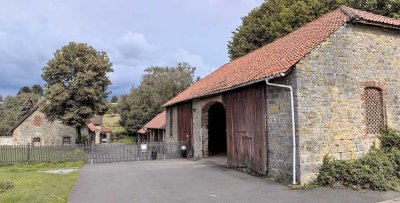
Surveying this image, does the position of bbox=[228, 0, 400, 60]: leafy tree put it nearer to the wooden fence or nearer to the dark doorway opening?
the dark doorway opening

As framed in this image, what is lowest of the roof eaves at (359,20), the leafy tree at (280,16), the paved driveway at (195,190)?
the paved driveway at (195,190)

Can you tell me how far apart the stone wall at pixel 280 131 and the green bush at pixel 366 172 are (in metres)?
1.14

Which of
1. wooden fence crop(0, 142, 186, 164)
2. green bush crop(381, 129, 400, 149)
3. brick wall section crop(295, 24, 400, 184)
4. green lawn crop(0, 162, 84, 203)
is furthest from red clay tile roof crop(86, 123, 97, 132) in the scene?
green bush crop(381, 129, 400, 149)

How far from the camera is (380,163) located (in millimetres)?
10117

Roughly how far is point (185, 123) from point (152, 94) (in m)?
30.0

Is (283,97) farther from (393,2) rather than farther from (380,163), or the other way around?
(393,2)


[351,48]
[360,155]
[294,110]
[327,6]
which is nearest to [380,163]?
[360,155]

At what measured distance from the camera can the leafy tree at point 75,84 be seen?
86.5 ft

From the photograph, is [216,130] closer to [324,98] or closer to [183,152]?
[183,152]

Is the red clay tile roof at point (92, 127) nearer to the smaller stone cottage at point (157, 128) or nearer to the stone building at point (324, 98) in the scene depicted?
the smaller stone cottage at point (157, 128)

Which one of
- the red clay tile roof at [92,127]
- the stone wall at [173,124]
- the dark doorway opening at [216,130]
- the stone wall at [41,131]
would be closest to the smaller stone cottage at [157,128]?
the stone wall at [173,124]

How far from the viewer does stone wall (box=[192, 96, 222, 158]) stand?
60.1 ft

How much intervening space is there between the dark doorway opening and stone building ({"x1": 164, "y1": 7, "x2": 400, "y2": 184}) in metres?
7.02

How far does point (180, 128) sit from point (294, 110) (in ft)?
42.6
